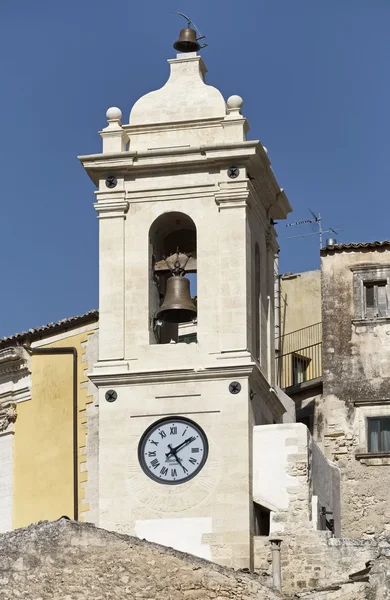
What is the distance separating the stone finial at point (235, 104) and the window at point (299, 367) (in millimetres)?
10551

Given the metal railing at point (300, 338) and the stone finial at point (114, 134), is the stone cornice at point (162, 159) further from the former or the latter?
the metal railing at point (300, 338)

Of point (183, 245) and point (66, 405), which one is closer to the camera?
point (183, 245)

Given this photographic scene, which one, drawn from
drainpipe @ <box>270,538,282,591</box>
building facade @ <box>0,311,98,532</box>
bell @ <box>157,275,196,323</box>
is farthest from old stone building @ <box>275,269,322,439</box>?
drainpipe @ <box>270,538,282,591</box>

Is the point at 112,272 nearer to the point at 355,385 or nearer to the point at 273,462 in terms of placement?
the point at 273,462

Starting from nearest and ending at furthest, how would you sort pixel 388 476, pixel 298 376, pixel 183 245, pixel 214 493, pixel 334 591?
pixel 334 591 → pixel 214 493 → pixel 183 245 → pixel 388 476 → pixel 298 376

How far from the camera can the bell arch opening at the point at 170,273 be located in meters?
39.6

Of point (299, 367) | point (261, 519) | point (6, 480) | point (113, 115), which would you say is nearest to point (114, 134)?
point (113, 115)

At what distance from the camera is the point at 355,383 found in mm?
46531

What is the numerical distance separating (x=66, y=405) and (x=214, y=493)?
820cm

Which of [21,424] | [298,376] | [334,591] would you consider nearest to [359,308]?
[298,376]

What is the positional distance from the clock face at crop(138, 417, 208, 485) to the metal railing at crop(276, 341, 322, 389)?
10.9 metres

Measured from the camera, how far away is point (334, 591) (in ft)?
A: 113

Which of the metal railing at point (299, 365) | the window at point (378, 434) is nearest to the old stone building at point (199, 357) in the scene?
the window at point (378, 434)

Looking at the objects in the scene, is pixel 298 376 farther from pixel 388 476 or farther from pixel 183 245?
pixel 183 245
